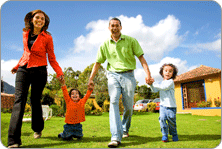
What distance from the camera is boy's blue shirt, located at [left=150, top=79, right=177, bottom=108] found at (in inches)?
132

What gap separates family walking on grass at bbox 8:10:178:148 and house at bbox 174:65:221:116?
36.8 ft

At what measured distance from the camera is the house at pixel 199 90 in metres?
13.1

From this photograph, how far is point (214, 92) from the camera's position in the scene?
1334 cm

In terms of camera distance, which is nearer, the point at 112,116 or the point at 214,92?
the point at 112,116

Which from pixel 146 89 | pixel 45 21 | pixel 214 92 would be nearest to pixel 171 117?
pixel 45 21

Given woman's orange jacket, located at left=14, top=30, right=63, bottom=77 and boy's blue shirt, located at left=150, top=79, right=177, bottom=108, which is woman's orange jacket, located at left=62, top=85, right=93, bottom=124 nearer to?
woman's orange jacket, located at left=14, top=30, right=63, bottom=77

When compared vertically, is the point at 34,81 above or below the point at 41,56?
below

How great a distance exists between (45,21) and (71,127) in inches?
77.7

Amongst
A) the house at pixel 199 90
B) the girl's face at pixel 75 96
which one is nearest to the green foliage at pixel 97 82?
the house at pixel 199 90

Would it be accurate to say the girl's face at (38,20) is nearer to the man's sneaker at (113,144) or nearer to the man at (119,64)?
the man at (119,64)

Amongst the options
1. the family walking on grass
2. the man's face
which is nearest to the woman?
the family walking on grass

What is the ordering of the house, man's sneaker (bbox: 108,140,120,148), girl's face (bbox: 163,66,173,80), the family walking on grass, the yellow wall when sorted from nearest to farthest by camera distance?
1. man's sneaker (bbox: 108,140,120,148)
2. the family walking on grass
3. girl's face (bbox: 163,66,173,80)
4. the yellow wall
5. the house

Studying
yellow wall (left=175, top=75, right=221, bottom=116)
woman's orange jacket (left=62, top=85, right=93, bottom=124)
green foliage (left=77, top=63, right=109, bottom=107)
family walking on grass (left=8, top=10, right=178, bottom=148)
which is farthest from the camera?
green foliage (left=77, top=63, right=109, bottom=107)

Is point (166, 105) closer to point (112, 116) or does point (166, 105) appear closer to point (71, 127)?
point (112, 116)
